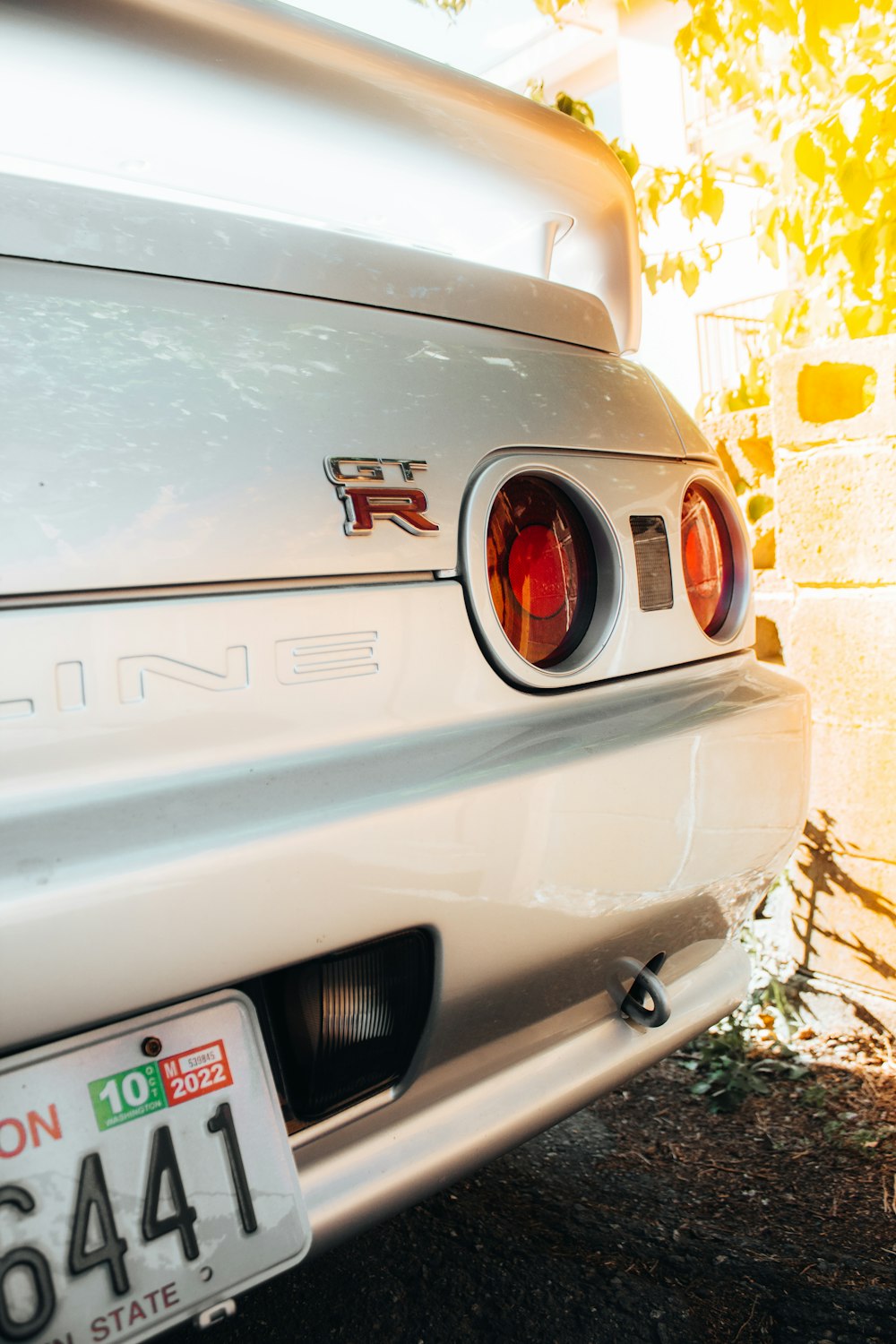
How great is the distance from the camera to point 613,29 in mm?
11188

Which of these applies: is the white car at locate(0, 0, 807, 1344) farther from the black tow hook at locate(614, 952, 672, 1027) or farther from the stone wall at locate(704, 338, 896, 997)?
the stone wall at locate(704, 338, 896, 997)

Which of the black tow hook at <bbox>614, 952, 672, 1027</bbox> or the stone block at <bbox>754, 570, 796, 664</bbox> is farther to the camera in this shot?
the stone block at <bbox>754, 570, 796, 664</bbox>

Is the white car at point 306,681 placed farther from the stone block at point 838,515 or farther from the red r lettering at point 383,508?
the stone block at point 838,515

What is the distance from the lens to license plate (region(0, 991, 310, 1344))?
2.72ft

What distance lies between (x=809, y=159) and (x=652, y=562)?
5.67 feet

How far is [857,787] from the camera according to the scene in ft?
8.27

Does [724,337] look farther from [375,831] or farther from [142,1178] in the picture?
[142,1178]

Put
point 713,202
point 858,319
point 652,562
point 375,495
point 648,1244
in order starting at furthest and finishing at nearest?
point 713,202 → point 858,319 → point 648,1244 → point 652,562 → point 375,495

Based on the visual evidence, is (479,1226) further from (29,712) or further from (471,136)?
(471,136)

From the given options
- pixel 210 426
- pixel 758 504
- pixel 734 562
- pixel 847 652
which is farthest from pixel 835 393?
pixel 210 426

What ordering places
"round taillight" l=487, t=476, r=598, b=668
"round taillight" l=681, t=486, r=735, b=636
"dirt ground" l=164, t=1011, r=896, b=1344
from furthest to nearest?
"dirt ground" l=164, t=1011, r=896, b=1344 → "round taillight" l=681, t=486, r=735, b=636 → "round taillight" l=487, t=476, r=598, b=668

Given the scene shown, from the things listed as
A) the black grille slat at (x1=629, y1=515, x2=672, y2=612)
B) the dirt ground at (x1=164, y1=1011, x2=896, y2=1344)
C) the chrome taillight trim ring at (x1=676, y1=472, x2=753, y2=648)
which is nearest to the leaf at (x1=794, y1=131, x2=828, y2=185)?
the chrome taillight trim ring at (x1=676, y1=472, x2=753, y2=648)

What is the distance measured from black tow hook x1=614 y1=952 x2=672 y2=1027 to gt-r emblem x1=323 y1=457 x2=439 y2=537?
0.60 meters

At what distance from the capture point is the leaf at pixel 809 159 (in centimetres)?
253
